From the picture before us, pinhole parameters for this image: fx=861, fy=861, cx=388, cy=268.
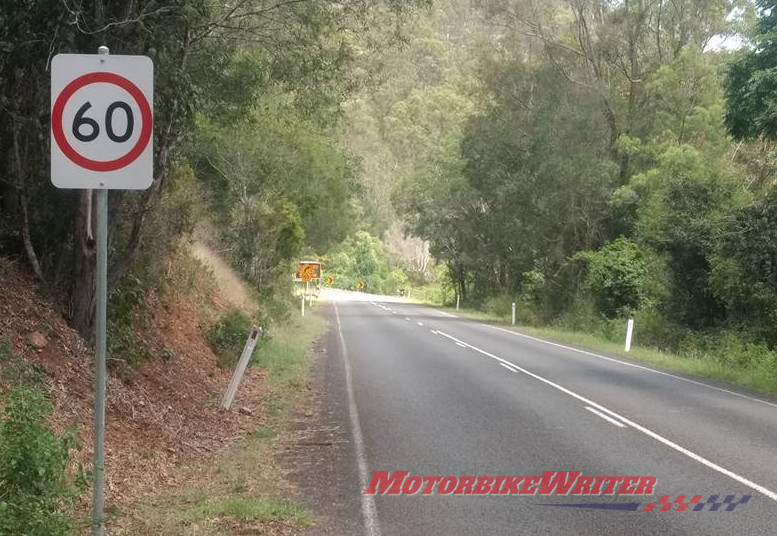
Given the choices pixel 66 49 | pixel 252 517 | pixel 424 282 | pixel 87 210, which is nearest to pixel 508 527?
pixel 252 517

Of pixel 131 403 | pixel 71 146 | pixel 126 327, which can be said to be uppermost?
pixel 71 146

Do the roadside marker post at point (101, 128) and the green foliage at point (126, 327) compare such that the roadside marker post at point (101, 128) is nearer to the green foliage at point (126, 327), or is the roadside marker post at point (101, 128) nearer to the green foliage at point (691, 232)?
the green foliage at point (126, 327)

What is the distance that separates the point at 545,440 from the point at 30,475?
6.35 metres

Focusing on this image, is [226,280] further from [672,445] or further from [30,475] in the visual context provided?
[30,475]

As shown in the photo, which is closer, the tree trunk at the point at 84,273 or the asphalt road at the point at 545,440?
the asphalt road at the point at 545,440

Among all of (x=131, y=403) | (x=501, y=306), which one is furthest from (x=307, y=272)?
(x=131, y=403)

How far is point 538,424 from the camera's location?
37.0ft

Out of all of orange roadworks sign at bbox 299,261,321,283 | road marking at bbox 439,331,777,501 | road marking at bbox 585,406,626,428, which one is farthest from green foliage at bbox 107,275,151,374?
orange roadworks sign at bbox 299,261,321,283

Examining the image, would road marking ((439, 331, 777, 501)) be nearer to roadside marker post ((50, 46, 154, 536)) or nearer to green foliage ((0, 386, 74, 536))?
green foliage ((0, 386, 74, 536))

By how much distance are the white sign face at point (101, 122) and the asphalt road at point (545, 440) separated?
337 centimetres

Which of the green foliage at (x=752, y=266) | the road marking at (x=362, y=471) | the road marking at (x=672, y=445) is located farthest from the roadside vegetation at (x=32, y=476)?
the green foliage at (x=752, y=266)

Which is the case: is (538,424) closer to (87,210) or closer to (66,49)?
(87,210)

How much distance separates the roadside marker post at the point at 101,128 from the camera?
4.76 m

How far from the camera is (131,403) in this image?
9.46 m
